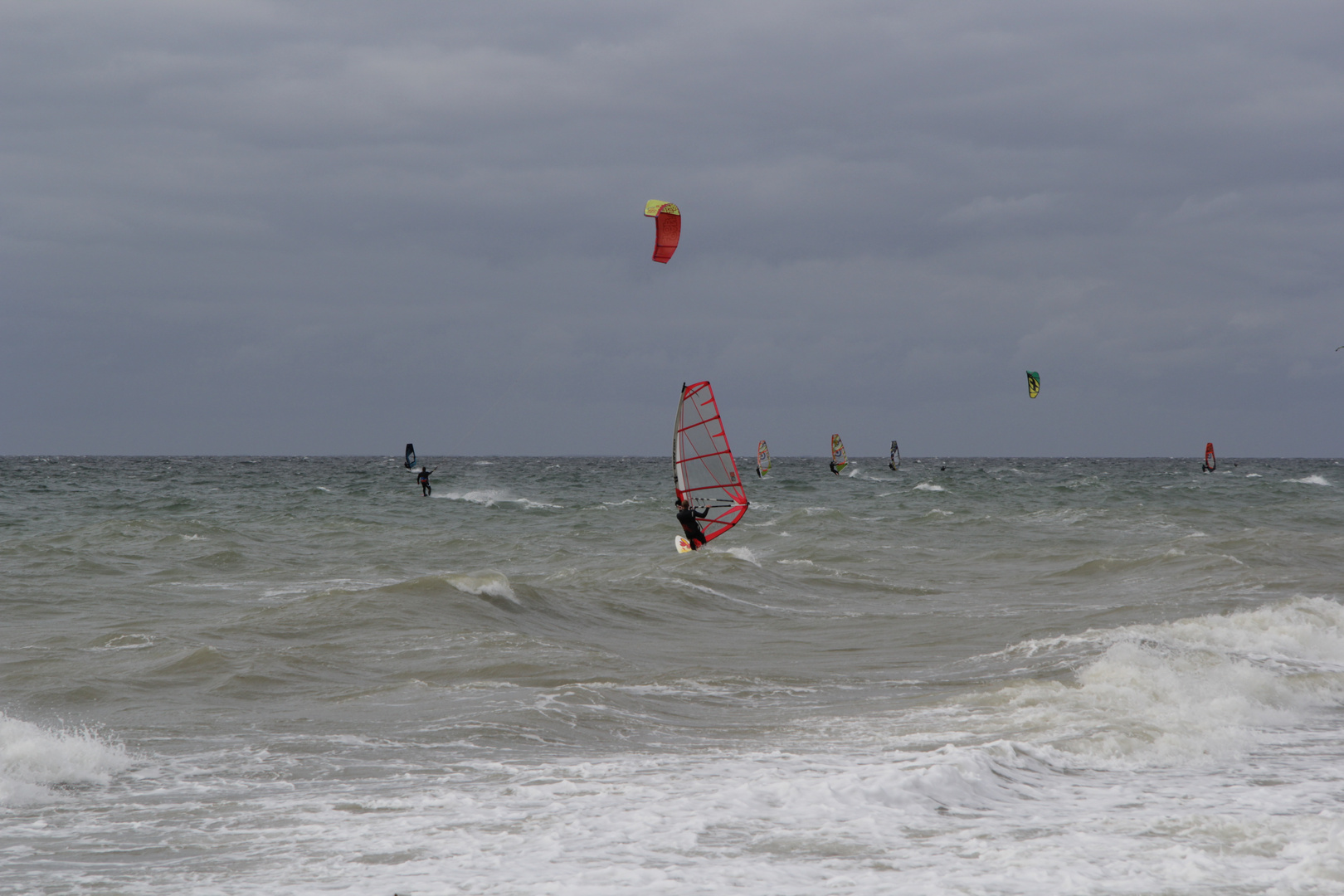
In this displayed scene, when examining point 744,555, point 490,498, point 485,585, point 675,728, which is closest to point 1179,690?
point 675,728

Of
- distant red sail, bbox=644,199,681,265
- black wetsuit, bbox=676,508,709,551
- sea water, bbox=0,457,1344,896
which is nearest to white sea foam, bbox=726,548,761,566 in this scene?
sea water, bbox=0,457,1344,896

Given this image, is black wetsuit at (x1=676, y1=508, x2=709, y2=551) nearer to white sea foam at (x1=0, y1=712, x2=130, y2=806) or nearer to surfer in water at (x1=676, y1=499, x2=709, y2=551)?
surfer in water at (x1=676, y1=499, x2=709, y2=551)

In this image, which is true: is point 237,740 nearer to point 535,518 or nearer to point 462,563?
point 462,563

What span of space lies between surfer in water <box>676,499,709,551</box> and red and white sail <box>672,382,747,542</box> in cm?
13

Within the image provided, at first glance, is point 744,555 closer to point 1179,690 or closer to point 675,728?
point 1179,690

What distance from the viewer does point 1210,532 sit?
956 inches

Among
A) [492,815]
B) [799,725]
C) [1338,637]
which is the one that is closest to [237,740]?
[492,815]

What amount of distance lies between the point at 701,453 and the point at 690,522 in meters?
1.09

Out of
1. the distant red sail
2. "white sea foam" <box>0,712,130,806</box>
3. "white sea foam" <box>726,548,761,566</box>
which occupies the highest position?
the distant red sail

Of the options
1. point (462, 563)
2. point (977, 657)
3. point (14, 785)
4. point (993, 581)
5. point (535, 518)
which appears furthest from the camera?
point (535, 518)

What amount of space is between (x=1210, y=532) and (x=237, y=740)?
22268mm

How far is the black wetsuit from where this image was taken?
17.8 m

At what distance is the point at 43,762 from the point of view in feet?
18.9

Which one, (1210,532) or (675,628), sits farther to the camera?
(1210,532)
